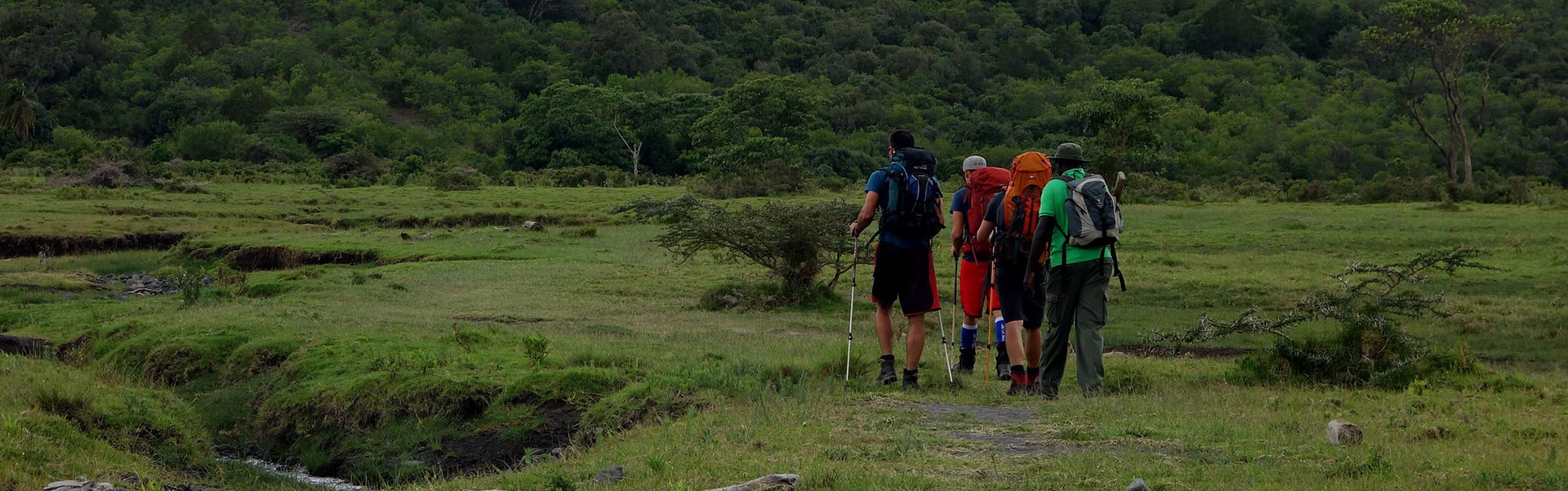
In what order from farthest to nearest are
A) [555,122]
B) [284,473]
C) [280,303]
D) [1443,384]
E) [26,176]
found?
1. [555,122]
2. [26,176]
3. [280,303]
4. [284,473]
5. [1443,384]

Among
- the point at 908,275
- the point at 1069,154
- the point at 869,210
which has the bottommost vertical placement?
the point at 908,275

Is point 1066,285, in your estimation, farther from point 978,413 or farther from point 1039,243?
point 978,413

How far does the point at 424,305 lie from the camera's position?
57.7ft

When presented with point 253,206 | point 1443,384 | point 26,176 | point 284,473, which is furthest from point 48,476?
point 26,176

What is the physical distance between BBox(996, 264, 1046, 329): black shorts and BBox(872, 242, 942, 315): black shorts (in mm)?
606

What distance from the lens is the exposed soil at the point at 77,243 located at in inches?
1072

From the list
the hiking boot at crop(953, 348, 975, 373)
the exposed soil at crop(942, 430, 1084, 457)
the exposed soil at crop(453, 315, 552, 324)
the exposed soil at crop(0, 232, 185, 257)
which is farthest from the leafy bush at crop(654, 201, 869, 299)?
the exposed soil at crop(0, 232, 185, 257)

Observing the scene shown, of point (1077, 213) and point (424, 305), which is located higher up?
point (1077, 213)

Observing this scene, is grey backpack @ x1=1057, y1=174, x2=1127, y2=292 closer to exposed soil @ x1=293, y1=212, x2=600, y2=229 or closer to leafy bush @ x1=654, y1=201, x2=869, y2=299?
leafy bush @ x1=654, y1=201, x2=869, y2=299

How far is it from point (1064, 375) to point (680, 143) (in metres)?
65.6

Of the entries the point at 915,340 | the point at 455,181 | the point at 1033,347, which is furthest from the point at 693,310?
the point at 455,181

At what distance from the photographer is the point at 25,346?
14500mm

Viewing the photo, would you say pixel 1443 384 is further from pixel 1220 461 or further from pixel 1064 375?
pixel 1220 461

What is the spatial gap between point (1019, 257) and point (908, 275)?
34.4 inches
